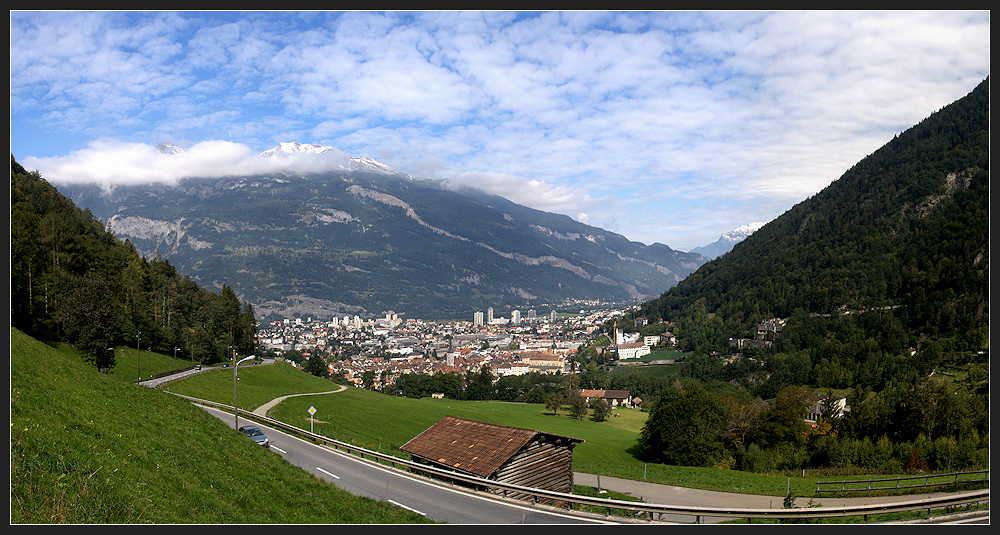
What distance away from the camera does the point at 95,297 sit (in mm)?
38812

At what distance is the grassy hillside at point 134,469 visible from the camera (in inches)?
280

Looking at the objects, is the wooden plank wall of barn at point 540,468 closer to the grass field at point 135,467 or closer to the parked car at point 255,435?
the grass field at point 135,467

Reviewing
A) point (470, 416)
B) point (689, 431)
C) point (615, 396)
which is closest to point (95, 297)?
point (470, 416)

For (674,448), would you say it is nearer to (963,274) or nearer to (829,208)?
(963,274)

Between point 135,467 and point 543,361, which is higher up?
point 135,467

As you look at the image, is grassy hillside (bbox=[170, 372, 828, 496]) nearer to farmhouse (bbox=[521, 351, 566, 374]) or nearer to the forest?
the forest

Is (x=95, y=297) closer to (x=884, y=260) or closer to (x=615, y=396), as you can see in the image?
(x=615, y=396)

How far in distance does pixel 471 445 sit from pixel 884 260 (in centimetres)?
11609

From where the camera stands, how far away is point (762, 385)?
286 feet

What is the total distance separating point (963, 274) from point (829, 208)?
198ft

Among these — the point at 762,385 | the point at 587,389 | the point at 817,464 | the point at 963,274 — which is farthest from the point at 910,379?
the point at 587,389

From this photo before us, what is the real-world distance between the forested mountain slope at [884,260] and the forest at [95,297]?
92010 mm

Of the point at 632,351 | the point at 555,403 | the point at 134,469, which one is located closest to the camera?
the point at 134,469

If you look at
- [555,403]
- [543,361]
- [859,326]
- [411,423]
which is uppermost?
[859,326]
